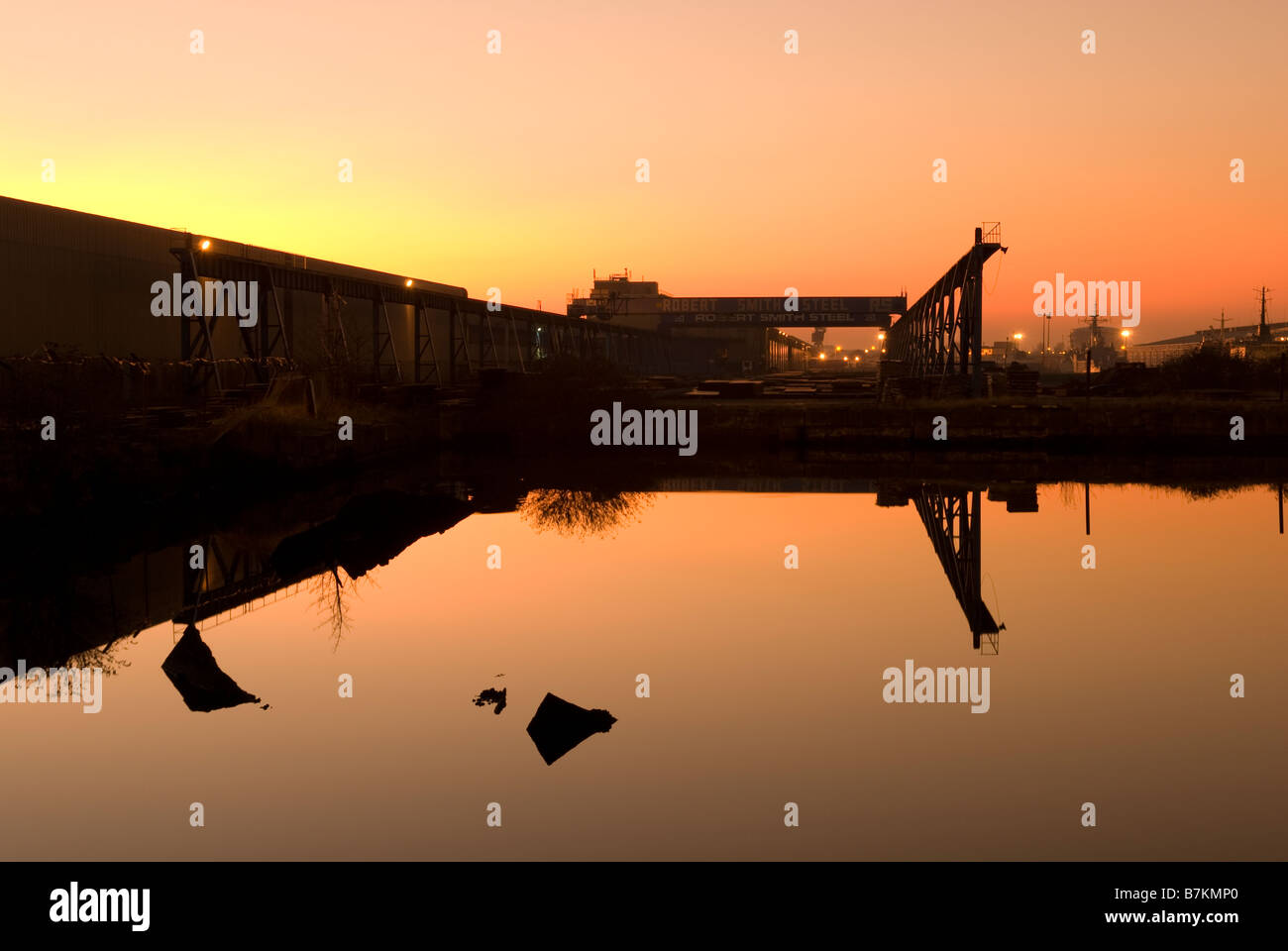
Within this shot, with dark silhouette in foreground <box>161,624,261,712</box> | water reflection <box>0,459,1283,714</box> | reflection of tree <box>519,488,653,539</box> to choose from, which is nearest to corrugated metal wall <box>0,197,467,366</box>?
reflection of tree <box>519,488,653,539</box>

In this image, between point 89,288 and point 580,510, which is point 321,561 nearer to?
point 580,510

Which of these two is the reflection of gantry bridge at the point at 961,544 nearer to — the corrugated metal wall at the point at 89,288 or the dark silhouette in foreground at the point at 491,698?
the dark silhouette in foreground at the point at 491,698

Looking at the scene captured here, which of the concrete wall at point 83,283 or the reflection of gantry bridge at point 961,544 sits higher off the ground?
the concrete wall at point 83,283

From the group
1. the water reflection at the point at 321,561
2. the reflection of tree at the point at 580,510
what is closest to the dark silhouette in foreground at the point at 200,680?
the water reflection at the point at 321,561

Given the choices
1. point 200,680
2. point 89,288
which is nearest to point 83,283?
point 89,288

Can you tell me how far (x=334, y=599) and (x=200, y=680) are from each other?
12.8ft

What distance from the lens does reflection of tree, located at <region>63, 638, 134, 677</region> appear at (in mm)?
10977

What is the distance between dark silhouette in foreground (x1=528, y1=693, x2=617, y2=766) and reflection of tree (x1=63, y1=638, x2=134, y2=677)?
4.56 m

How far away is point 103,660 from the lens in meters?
11.3

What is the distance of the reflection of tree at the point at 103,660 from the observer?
11.0 metres

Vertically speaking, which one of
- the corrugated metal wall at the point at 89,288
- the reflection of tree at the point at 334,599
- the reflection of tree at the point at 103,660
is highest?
the corrugated metal wall at the point at 89,288

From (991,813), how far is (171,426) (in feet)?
67.7

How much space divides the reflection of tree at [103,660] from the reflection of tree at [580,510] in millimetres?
8673
